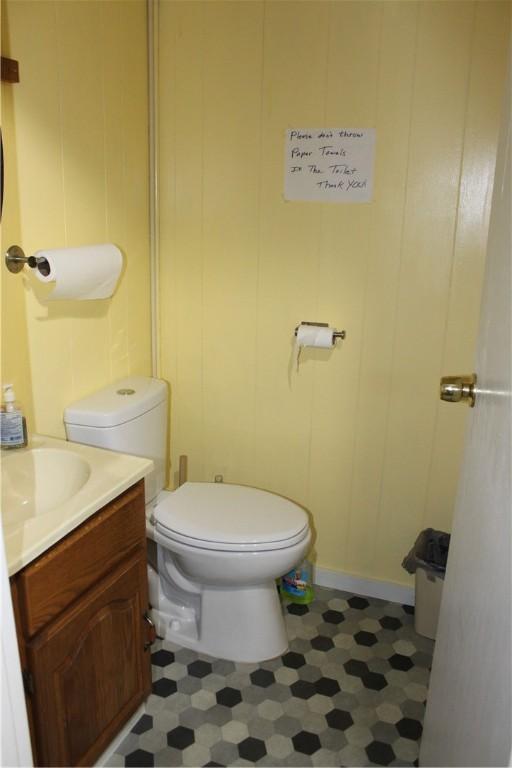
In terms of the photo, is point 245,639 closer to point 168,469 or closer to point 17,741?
point 168,469

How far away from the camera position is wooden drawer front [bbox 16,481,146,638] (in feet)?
4.05

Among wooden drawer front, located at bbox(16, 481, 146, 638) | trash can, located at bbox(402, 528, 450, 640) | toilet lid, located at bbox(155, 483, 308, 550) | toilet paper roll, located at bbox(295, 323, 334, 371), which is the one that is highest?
toilet paper roll, located at bbox(295, 323, 334, 371)

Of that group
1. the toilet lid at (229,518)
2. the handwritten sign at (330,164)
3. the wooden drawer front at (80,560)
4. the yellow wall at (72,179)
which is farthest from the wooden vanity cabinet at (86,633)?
the handwritten sign at (330,164)

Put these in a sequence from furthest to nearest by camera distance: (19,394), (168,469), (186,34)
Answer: (168,469) < (186,34) < (19,394)

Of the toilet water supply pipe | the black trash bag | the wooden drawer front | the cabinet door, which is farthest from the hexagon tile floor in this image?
the toilet water supply pipe

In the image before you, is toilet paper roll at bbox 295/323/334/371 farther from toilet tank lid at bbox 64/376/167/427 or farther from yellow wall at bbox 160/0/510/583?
toilet tank lid at bbox 64/376/167/427

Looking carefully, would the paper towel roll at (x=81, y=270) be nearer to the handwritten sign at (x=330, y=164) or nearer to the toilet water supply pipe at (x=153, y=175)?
the toilet water supply pipe at (x=153, y=175)

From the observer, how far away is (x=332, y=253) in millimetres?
2084

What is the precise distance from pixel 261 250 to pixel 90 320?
2.03ft

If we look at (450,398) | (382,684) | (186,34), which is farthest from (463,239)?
(382,684)

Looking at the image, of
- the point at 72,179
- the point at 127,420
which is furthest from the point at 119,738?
the point at 72,179

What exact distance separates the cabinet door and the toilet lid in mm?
241

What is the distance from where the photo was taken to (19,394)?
66.7 inches

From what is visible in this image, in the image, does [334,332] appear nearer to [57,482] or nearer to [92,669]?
→ [57,482]
